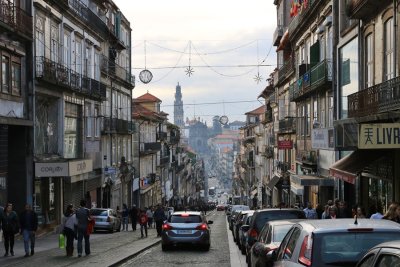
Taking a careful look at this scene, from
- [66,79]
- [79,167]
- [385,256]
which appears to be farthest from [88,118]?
[385,256]

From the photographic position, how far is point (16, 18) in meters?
25.9

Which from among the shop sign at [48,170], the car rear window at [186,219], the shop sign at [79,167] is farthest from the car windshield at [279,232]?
the shop sign at [79,167]

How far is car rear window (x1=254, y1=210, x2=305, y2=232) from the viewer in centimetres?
1709

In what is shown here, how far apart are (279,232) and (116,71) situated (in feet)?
128

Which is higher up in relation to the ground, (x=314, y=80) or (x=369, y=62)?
(x=314, y=80)

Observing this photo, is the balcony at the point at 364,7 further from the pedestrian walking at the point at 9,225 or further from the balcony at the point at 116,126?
the balcony at the point at 116,126

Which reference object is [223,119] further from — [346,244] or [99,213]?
[346,244]

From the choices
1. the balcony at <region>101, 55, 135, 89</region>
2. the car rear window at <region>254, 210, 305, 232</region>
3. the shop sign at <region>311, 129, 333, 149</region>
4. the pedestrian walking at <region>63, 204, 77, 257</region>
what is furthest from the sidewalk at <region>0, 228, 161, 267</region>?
the balcony at <region>101, 55, 135, 89</region>

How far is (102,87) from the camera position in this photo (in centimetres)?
4222

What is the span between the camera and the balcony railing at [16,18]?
24.5 m

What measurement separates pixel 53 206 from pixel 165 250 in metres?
11.6

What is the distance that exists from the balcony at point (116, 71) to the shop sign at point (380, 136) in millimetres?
30400

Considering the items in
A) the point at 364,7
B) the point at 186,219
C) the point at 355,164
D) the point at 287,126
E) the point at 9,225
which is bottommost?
the point at 186,219

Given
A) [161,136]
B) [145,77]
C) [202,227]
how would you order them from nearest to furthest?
[202,227]
[145,77]
[161,136]
